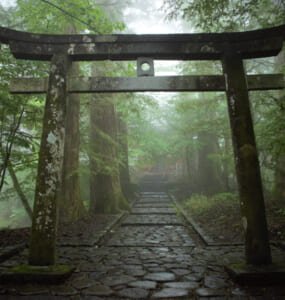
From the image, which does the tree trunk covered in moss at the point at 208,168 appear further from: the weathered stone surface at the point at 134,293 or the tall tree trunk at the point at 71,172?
the weathered stone surface at the point at 134,293

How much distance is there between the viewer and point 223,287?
3.08m

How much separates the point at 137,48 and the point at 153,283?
4.04m

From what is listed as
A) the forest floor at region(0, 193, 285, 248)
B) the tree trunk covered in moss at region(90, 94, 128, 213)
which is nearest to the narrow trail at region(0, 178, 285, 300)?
the forest floor at region(0, 193, 285, 248)

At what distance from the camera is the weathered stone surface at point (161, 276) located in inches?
134

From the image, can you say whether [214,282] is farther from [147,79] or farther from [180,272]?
[147,79]

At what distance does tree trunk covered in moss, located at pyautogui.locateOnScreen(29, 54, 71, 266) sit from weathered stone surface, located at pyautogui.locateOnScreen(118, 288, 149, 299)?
1.24 meters

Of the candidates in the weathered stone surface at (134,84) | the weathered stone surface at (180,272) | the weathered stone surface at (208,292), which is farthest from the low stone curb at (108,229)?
the weathered stone surface at (134,84)

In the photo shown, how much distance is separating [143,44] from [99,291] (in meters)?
4.18

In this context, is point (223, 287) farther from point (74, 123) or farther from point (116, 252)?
→ point (74, 123)

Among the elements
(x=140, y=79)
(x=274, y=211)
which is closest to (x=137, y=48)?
(x=140, y=79)

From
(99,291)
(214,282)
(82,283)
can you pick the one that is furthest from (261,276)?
(82,283)

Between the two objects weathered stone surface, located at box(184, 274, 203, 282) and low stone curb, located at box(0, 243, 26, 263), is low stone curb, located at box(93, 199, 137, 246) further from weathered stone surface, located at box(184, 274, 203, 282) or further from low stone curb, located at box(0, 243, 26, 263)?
weathered stone surface, located at box(184, 274, 203, 282)

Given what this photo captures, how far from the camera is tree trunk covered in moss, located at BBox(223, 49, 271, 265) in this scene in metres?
3.34

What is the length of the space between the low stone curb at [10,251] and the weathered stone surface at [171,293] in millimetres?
3115
